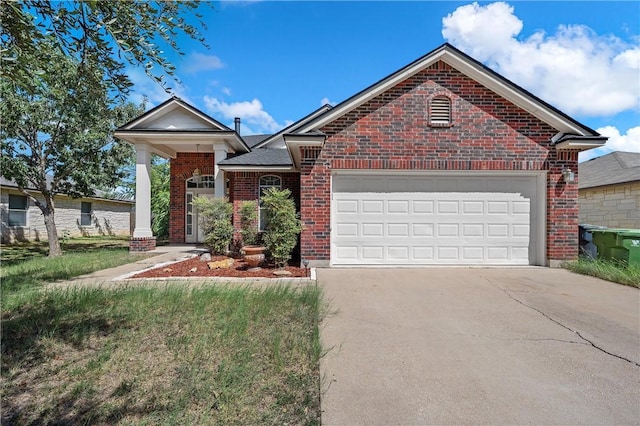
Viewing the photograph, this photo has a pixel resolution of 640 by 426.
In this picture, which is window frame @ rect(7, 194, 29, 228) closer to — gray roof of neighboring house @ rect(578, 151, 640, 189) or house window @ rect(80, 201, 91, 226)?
house window @ rect(80, 201, 91, 226)

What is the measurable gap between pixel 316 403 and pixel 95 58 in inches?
166

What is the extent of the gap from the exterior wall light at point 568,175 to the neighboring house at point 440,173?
51mm

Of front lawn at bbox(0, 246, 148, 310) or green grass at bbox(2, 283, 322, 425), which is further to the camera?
front lawn at bbox(0, 246, 148, 310)

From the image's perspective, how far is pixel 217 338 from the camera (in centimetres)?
389

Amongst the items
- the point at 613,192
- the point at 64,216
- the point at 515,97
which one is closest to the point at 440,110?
the point at 515,97

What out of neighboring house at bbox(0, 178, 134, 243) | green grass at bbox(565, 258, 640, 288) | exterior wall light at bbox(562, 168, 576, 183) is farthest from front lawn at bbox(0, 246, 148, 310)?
exterior wall light at bbox(562, 168, 576, 183)

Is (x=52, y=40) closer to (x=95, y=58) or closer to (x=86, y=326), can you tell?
(x=95, y=58)

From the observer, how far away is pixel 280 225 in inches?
318

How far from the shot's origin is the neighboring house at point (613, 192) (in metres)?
A: 12.2

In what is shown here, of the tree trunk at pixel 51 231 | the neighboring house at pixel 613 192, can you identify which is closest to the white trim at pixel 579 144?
the neighboring house at pixel 613 192

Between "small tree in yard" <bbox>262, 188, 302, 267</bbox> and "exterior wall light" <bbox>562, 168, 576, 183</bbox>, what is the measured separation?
23.2 ft

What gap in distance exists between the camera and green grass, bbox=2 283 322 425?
268cm

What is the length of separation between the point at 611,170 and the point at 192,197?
1858cm

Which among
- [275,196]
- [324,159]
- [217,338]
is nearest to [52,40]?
[217,338]
